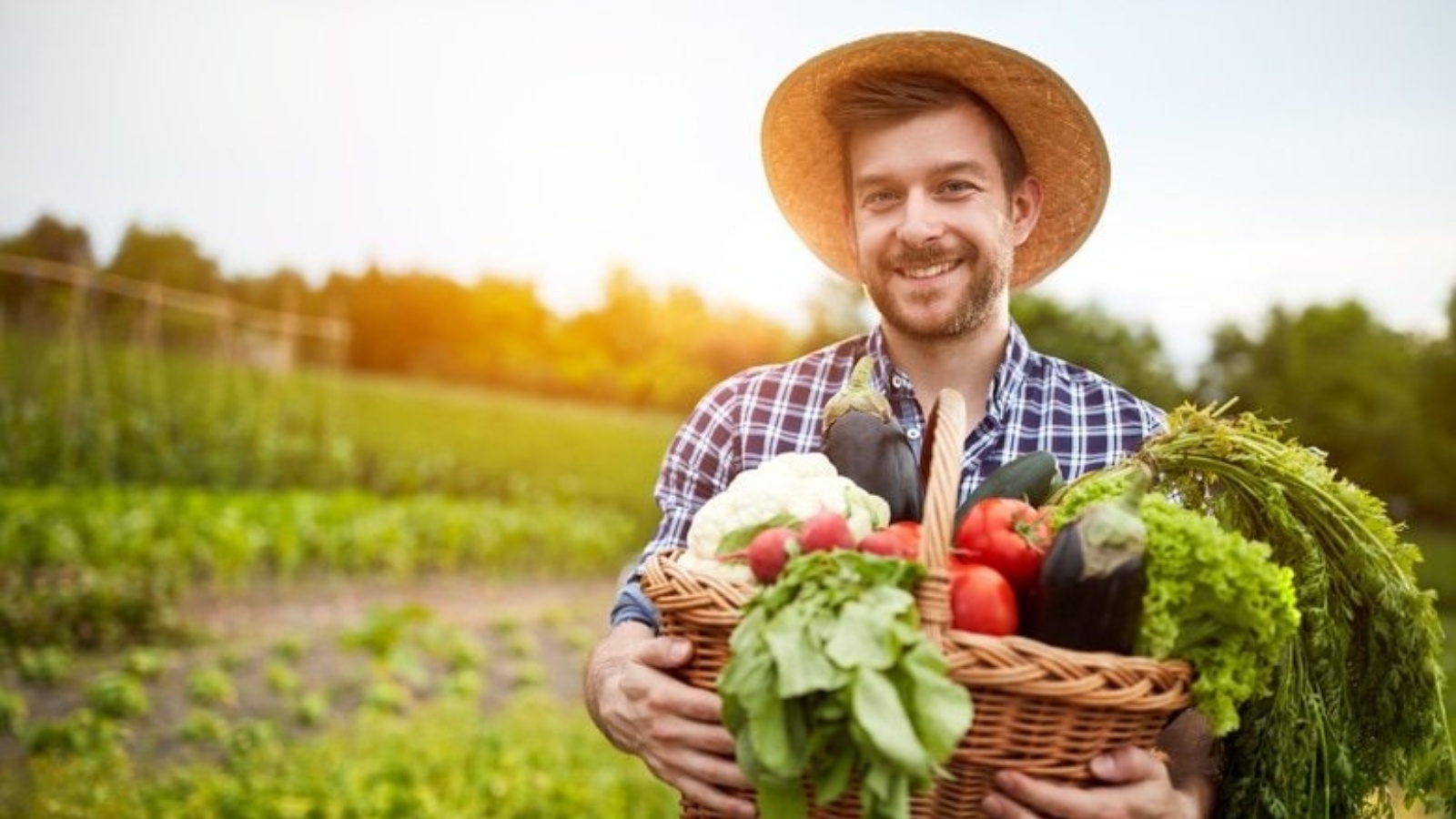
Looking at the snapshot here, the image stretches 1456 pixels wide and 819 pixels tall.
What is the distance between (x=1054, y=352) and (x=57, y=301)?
29.9 feet

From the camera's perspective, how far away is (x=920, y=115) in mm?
2689

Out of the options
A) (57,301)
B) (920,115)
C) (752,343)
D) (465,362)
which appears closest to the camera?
(920,115)

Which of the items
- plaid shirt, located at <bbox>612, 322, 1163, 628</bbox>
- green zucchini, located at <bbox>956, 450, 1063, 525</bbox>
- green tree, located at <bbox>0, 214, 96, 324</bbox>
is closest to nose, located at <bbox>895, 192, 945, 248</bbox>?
plaid shirt, located at <bbox>612, 322, 1163, 628</bbox>

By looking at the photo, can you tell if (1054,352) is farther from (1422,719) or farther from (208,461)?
(208,461)

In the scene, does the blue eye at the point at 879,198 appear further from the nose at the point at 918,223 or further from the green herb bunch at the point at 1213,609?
the green herb bunch at the point at 1213,609

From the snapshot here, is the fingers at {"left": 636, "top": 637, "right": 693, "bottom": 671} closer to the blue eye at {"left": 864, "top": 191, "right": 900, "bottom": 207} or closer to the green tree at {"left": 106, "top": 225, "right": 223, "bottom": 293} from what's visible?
the blue eye at {"left": 864, "top": 191, "right": 900, "bottom": 207}

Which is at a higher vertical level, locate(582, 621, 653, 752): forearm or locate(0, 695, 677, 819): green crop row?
locate(582, 621, 653, 752): forearm

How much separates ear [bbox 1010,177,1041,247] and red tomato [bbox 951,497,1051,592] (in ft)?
3.88

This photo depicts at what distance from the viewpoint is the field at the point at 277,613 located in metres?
6.16

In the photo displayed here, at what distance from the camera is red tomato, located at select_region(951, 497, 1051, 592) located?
1.85 meters

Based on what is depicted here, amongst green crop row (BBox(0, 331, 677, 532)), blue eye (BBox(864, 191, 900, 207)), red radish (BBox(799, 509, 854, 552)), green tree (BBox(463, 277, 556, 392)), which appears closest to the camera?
red radish (BBox(799, 509, 854, 552))

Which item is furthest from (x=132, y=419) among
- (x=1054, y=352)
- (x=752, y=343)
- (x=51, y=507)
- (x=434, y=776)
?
(x=752, y=343)

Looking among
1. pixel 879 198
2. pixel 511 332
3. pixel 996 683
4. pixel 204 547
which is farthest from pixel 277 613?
pixel 511 332

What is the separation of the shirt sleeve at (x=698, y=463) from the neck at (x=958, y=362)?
412 mm
